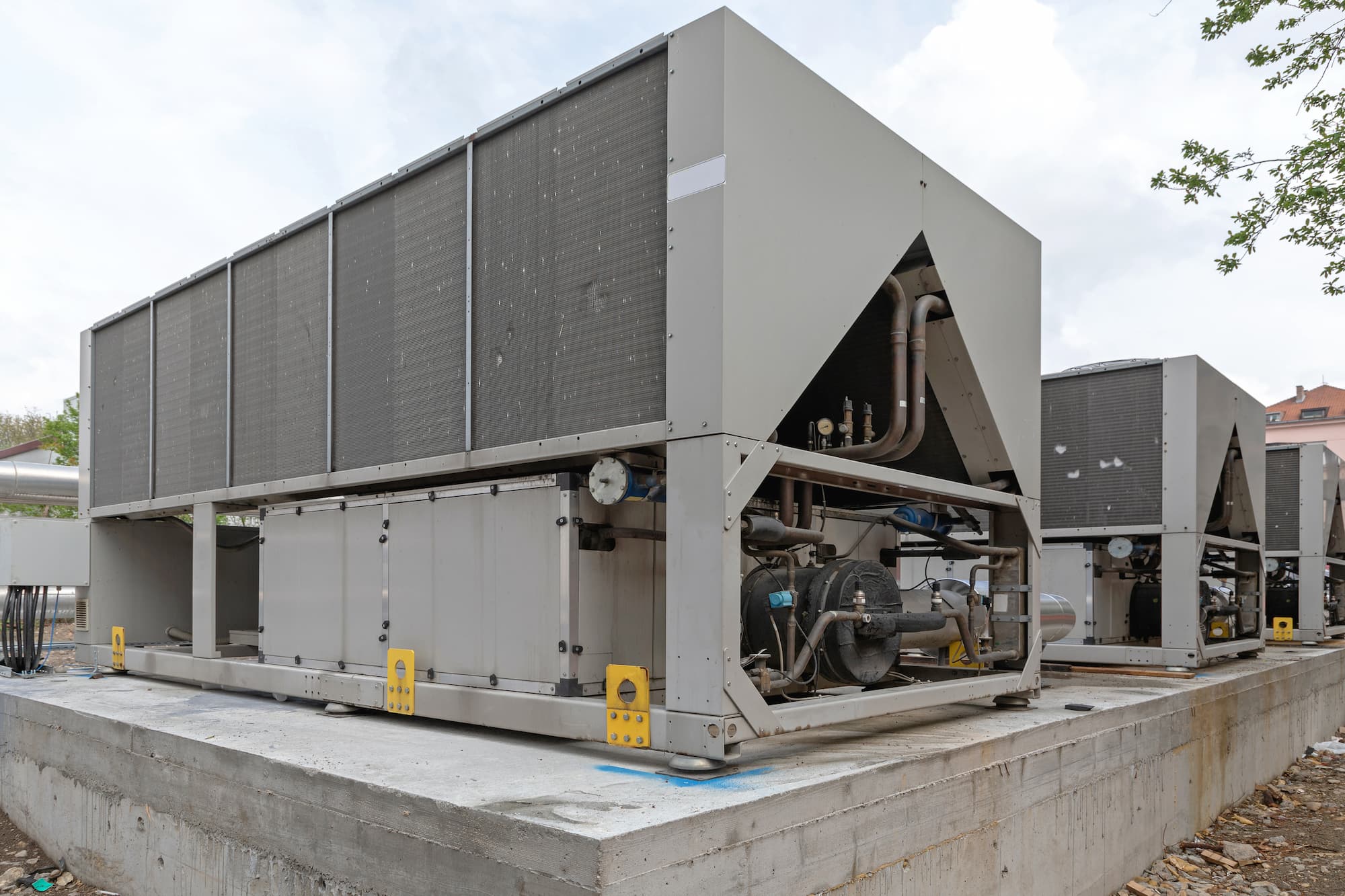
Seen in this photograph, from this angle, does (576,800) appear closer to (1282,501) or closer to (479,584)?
(479,584)

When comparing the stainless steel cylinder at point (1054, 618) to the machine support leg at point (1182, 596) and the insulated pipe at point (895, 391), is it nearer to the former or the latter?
the machine support leg at point (1182, 596)

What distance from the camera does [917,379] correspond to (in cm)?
456

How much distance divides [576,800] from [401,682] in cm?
197

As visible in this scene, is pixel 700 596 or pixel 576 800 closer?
pixel 576 800

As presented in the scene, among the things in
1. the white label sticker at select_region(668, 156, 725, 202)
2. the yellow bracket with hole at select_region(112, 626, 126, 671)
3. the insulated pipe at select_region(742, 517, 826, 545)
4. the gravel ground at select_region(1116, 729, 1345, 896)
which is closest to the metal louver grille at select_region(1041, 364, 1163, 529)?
the gravel ground at select_region(1116, 729, 1345, 896)

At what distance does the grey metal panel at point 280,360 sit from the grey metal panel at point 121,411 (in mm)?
1352

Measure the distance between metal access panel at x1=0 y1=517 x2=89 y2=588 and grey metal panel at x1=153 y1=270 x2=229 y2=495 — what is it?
1.16 meters

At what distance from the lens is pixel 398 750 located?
3.86m

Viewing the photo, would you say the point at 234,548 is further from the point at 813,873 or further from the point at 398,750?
the point at 813,873

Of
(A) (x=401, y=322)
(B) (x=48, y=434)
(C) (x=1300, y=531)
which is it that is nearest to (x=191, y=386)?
(A) (x=401, y=322)

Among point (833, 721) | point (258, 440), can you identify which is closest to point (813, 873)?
point (833, 721)

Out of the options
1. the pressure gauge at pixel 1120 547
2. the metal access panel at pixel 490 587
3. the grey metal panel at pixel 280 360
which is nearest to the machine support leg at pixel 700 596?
the metal access panel at pixel 490 587

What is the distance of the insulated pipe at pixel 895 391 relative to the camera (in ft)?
14.4

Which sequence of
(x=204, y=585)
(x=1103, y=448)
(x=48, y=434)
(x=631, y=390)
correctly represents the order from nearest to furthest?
(x=631, y=390), (x=204, y=585), (x=1103, y=448), (x=48, y=434)
